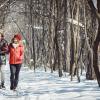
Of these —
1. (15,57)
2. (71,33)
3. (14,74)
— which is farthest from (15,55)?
(71,33)

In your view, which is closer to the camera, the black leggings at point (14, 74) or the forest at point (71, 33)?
the black leggings at point (14, 74)

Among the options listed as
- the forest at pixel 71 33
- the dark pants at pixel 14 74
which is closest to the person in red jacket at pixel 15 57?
the dark pants at pixel 14 74

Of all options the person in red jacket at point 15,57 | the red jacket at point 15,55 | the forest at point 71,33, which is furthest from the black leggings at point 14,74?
the forest at point 71,33

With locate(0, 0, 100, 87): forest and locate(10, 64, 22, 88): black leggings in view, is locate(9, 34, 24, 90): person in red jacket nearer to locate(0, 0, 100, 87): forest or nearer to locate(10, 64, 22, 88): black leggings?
locate(10, 64, 22, 88): black leggings

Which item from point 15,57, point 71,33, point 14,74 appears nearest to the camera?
point 15,57

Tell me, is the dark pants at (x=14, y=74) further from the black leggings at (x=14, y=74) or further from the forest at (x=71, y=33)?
the forest at (x=71, y=33)

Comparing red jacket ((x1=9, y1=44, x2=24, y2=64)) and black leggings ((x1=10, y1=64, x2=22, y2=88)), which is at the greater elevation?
red jacket ((x1=9, y1=44, x2=24, y2=64))

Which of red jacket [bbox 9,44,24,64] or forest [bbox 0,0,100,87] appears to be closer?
red jacket [bbox 9,44,24,64]

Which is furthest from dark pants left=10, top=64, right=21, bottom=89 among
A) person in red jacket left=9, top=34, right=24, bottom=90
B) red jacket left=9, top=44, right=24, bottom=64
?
red jacket left=9, top=44, right=24, bottom=64

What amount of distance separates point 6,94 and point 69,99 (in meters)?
2.67

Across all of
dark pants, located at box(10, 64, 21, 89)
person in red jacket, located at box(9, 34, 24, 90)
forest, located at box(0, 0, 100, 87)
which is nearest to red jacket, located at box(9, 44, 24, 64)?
person in red jacket, located at box(9, 34, 24, 90)

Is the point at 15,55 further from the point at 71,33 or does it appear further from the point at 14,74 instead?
the point at 71,33

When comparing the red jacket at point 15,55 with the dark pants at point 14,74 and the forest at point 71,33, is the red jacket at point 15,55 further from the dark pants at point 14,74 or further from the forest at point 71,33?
the forest at point 71,33

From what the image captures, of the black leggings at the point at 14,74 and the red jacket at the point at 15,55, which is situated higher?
the red jacket at the point at 15,55
